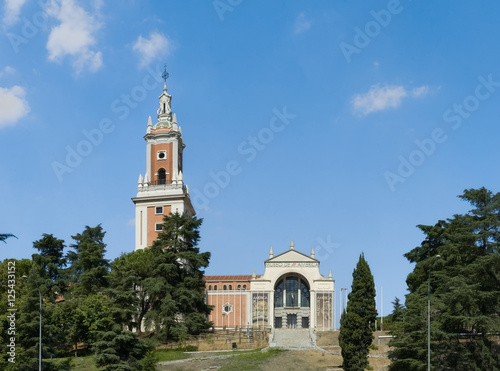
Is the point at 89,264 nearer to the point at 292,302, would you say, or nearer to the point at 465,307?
the point at 292,302

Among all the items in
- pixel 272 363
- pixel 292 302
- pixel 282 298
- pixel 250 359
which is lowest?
pixel 272 363

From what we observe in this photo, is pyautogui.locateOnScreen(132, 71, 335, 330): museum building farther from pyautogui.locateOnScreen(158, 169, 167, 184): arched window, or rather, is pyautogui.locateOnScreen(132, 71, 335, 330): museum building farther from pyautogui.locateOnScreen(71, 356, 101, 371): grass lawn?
pyautogui.locateOnScreen(71, 356, 101, 371): grass lawn

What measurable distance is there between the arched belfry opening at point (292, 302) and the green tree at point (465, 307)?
30271 millimetres

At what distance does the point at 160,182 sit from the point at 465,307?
133ft

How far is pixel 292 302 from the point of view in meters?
78.6

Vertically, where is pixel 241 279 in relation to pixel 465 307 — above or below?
above

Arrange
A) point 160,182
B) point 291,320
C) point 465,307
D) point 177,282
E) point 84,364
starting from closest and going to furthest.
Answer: point 465,307
point 84,364
point 177,282
point 160,182
point 291,320

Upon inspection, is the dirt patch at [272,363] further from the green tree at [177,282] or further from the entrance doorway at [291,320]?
the entrance doorway at [291,320]

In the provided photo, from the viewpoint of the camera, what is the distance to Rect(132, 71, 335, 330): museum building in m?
74.1

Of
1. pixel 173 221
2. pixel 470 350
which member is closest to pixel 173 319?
pixel 173 221

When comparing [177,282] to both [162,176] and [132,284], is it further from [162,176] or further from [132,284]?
[162,176]

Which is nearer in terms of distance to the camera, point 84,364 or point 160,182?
point 84,364

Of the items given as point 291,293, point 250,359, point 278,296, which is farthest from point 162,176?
point 250,359

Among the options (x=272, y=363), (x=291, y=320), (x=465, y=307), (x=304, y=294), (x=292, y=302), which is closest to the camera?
(x=465, y=307)
